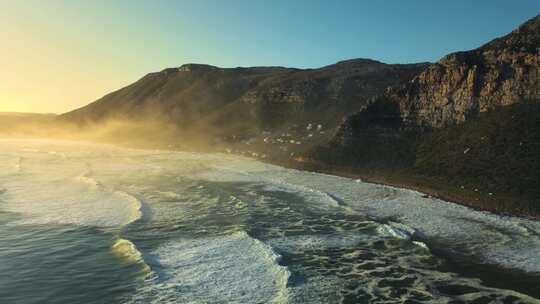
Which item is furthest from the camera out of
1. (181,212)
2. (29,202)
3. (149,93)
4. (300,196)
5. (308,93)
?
(149,93)

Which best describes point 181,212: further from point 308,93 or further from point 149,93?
point 149,93

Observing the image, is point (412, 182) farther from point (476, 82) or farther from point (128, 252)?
point (128, 252)

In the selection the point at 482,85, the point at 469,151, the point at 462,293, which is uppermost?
the point at 482,85

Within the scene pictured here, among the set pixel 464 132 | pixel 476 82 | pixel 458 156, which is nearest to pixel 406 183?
pixel 458 156

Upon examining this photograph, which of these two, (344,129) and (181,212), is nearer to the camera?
(181,212)

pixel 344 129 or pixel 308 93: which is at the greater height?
pixel 308 93

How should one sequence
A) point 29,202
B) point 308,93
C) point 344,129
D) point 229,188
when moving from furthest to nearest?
point 308,93, point 344,129, point 229,188, point 29,202

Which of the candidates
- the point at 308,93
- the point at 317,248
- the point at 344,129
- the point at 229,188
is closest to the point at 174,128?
the point at 308,93
